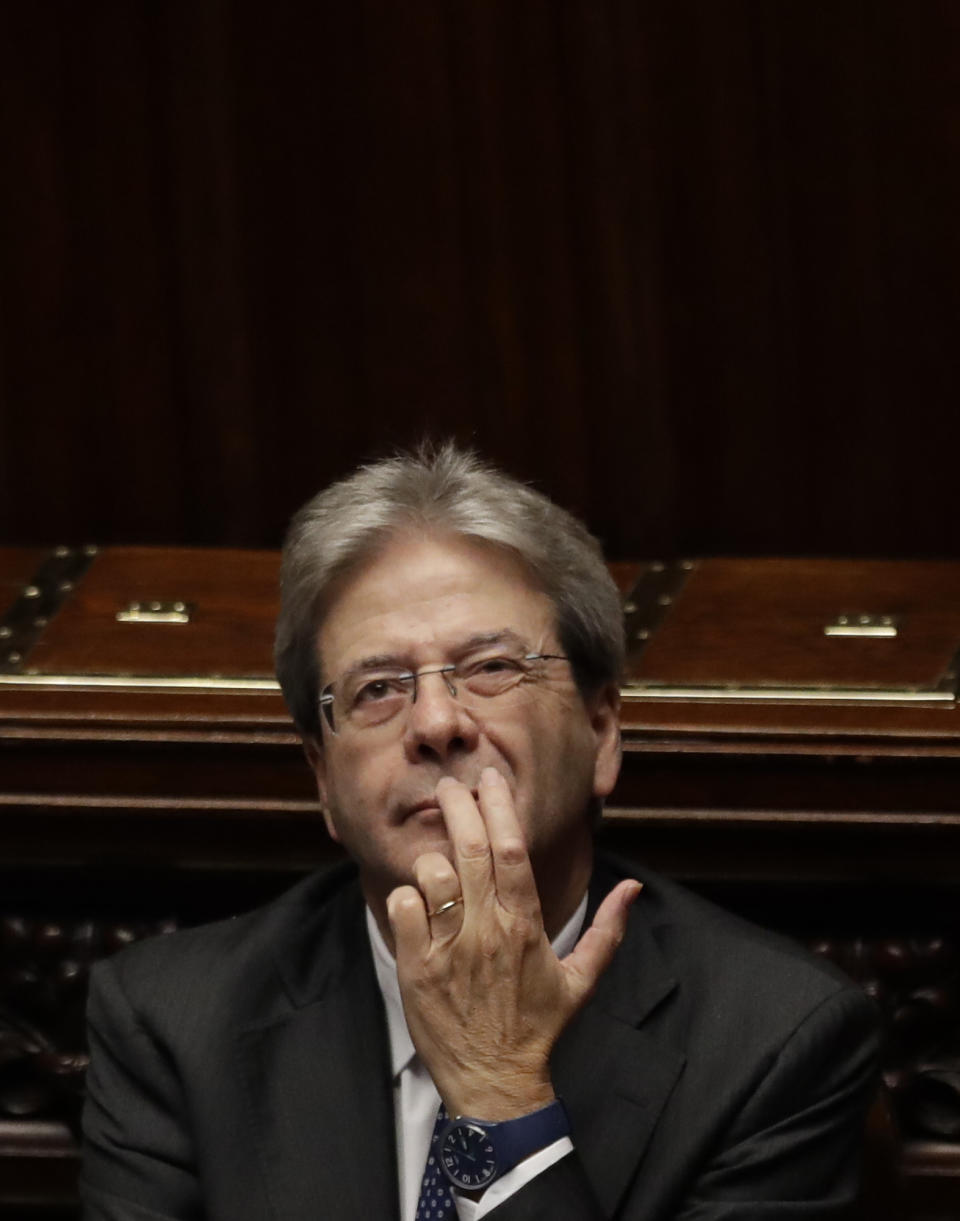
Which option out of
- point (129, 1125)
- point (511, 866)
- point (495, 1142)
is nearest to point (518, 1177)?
point (495, 1142)

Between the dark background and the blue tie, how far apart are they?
6.46 feet

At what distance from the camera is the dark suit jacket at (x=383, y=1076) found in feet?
7.50

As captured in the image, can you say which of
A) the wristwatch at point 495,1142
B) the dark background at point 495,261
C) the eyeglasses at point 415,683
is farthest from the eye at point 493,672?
the dark background at point 495,261

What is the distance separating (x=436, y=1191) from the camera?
2.31 meters

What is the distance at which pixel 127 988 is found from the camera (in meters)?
2.53

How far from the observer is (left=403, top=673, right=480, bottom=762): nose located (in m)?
2.35

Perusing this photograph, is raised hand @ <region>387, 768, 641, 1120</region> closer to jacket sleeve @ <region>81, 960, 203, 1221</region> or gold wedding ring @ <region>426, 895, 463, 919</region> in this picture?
gold wedding ring @ <region>426, 895, 463, 919</region>

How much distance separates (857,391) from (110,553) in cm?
143

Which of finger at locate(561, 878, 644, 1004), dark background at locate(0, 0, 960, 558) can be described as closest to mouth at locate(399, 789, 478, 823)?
finger at locate(561, 878, 644, 1004)

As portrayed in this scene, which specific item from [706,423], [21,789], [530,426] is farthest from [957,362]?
[21,789]

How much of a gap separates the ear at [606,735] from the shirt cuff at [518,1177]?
51 cm

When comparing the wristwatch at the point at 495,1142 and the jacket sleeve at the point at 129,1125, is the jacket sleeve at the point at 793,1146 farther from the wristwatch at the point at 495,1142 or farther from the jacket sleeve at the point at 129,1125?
the jacket sleeve at the point at 129,1125

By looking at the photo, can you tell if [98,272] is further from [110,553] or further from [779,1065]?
[779,1065]

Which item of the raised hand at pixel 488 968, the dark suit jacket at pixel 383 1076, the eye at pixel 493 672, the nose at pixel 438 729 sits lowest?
the dark suit jacket at pixel 383 1076
